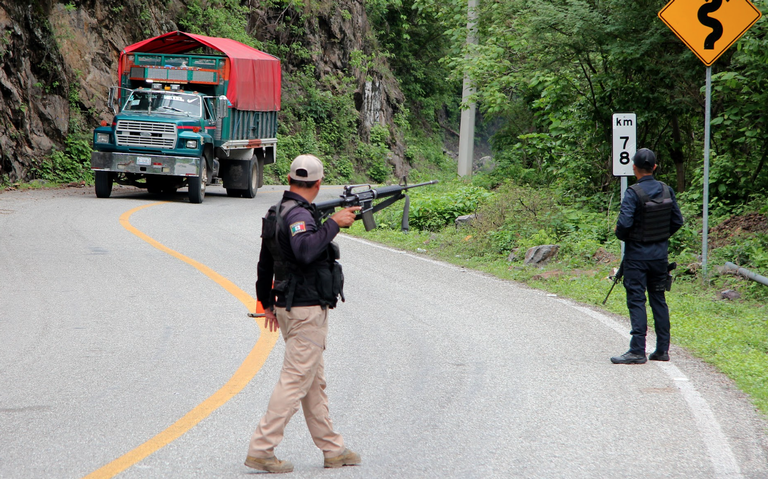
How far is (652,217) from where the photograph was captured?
6828mm

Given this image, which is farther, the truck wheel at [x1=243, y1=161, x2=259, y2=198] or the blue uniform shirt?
the truck wheel at [x1=243, y1=161, x2=259, y2=198]

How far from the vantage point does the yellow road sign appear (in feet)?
32.8

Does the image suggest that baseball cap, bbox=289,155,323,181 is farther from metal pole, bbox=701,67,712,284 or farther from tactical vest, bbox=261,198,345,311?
metal pole, bbox=701,67,712,284

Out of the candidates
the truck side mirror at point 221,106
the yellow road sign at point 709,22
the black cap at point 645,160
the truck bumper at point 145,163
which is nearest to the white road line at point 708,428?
the black cap at point 645,160

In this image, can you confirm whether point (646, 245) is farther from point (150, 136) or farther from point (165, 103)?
point (165, 103)

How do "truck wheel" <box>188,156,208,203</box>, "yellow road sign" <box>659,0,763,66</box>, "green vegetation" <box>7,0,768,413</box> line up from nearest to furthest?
"yellow road sign" <box>659,0,763,66</box>
"green vegetation" <box>7,0,768,413</box>
"truck wheel" <box>188,156,208,203</box>

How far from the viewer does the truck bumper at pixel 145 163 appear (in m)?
19.1

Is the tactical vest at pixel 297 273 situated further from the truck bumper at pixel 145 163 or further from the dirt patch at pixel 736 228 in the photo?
the truck bumper at pixel 145 163

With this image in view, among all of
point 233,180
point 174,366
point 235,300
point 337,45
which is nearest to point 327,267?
point 174,366

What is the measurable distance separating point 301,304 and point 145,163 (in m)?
15.9

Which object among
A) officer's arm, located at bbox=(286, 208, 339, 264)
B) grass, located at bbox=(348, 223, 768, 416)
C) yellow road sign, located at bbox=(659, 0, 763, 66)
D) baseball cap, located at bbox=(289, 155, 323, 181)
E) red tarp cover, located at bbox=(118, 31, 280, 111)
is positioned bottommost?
grass, located at bbox=(348, 223, 768, 416)

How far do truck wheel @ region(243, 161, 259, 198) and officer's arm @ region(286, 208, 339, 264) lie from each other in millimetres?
18761

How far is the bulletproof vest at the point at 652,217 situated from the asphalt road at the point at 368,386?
108 centimetres

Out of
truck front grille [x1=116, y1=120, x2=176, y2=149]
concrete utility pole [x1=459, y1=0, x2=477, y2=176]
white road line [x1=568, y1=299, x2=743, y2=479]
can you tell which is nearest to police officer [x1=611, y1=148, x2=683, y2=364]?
white road line [x1=568, y1=299, x2=743, y2=479]
